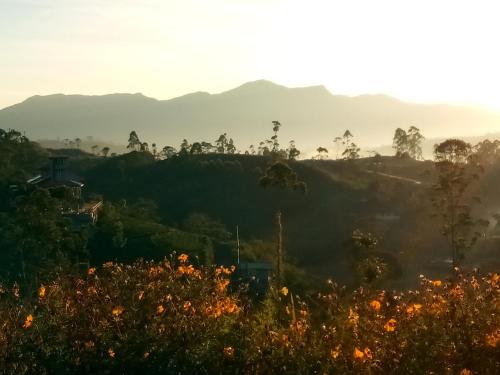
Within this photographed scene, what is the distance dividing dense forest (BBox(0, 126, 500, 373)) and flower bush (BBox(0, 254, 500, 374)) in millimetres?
25

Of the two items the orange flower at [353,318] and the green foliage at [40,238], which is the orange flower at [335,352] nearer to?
the orange flower at [353,318]

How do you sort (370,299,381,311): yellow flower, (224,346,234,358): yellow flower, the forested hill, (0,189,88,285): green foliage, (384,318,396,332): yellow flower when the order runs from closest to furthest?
(384,318,396,332): yellow flower
(224,346,234,358): yellow flower
(370,299,381,311): yellow flower
(0,189,88,285): green foliage
the forested hill

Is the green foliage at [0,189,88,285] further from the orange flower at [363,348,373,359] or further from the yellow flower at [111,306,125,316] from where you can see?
the orange flower at [363,348,373,359]

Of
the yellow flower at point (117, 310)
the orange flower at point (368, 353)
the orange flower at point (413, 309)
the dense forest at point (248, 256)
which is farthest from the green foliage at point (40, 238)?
the orange flower at point (368, 353)

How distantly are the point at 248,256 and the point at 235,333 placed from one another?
45149 millimetres

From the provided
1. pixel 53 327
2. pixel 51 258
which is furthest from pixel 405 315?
pixel 51 258

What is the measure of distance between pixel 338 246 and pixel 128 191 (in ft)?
102

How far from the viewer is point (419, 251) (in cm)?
6394

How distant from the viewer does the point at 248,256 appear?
175 ft

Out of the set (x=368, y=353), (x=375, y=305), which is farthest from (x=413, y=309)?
(x=368, y=353)

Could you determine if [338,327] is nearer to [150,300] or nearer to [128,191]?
[150,300]

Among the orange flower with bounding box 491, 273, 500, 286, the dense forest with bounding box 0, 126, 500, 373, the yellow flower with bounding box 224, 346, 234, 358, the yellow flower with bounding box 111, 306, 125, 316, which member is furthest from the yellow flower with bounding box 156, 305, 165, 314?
the orange flower with bounding box 491, 273, 500, 286

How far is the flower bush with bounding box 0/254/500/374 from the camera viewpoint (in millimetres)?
7219

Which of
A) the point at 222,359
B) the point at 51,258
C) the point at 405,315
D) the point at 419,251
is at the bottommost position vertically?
the point at 419,251
